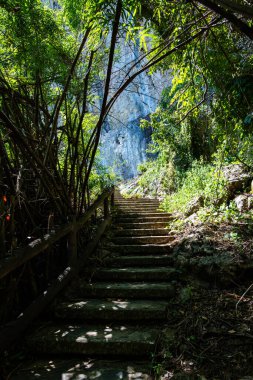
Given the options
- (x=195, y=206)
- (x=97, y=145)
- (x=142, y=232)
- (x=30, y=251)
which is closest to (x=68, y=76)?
(x=97, y=145)

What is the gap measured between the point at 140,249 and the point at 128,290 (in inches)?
50.1

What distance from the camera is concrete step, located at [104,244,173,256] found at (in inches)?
174

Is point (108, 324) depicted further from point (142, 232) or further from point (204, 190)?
point (204, 190)

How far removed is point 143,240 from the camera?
4844 mm

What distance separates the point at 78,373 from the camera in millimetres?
2182

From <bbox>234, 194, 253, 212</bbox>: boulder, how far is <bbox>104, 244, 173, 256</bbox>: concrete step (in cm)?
126

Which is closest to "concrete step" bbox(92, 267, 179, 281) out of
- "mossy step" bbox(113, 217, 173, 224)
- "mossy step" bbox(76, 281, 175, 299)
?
"mossy step" bbox(76, 281, 175, 299)

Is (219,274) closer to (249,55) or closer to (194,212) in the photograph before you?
(194,212)

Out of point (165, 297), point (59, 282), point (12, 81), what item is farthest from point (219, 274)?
point (12, 81)

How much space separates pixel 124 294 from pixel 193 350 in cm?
110

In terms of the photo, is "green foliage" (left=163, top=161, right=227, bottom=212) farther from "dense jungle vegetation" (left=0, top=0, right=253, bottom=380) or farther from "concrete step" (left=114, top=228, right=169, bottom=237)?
"concrete step" (left=114, top=228, right=169, bottom=237)

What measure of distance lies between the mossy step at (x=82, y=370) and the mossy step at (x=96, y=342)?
0.24 ft

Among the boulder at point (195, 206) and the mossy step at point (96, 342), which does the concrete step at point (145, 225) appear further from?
the mossy step at point (96, 342)

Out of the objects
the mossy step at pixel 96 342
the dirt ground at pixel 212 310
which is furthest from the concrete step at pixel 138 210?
the mossy step at pixel 96 342
